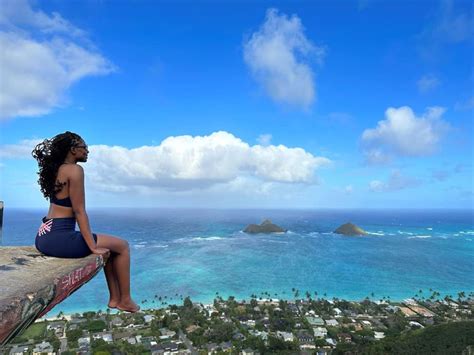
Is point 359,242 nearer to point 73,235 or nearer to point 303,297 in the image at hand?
point 303,297

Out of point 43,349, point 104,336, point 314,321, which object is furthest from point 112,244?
point 314,321

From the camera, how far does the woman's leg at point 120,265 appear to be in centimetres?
163

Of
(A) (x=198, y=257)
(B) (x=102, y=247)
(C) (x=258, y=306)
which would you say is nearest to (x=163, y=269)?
(A) (x=198, y=257)

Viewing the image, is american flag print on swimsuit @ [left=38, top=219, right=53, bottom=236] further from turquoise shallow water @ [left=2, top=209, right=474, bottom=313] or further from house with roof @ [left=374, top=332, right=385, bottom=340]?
turquoise shallow water @ [left=2, top=209, right=474, bottom=313]

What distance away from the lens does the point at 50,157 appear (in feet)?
5.35

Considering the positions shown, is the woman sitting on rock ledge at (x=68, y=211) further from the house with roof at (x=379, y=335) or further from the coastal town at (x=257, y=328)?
the house with roof at (x=379, y=335)

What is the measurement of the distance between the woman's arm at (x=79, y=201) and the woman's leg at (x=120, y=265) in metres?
0.08

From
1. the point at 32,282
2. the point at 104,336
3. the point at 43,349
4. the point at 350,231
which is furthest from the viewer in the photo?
the point at 350,231

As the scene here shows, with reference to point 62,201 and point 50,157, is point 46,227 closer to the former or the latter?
point 62,201

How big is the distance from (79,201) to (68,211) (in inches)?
3.3

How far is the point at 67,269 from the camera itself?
126cm

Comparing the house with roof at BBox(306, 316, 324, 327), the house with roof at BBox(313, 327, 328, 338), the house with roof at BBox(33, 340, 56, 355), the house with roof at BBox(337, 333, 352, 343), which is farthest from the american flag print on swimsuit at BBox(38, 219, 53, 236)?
the house with roof at BBox(306, 316, 324, 327)

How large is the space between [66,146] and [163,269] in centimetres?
3000

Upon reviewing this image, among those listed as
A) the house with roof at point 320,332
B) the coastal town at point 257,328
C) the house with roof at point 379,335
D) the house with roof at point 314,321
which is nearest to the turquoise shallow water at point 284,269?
the coastal town at point 257,328
